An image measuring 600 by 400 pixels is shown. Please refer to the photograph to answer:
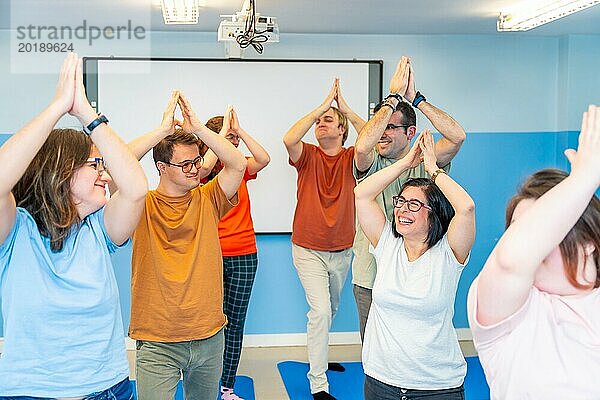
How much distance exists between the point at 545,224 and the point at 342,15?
361cm

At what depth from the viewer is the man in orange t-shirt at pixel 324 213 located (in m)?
4.63

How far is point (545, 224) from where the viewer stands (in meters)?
1.47

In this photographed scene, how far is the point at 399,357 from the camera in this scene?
2.67 metres

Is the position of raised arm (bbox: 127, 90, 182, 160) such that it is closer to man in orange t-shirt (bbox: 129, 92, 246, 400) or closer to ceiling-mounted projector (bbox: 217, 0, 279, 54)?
man in orange t-shirt (bbox: 129, 92, 246, 400)

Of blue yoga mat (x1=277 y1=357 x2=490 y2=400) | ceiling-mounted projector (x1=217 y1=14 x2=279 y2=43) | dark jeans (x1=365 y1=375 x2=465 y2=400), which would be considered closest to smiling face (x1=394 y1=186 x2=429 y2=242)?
dark jeans (x1=365 y1=375 x2=465 y2=400)

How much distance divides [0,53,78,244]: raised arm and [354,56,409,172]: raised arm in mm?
1554

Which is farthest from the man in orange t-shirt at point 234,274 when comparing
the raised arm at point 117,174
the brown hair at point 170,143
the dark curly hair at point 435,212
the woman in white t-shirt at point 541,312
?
the woman in white t-shirt at point 541,312

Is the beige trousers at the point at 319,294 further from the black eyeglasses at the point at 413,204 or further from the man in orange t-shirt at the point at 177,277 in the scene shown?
the black eyeglasses at the point at 413,204

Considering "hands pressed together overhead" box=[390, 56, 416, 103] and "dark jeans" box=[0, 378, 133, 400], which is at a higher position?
"hands pressed together overhead" box=[390, 56, 416, 103]

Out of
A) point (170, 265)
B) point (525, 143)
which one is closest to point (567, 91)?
point (525, 143)

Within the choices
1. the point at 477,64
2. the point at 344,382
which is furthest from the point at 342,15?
the point at 344,382

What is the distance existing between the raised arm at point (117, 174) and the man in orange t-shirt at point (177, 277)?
0.68 metres

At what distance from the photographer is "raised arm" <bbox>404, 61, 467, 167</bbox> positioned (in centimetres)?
331

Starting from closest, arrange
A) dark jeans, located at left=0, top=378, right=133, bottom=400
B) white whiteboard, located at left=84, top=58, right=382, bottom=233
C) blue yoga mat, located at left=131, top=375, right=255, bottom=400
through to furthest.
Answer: dark jeans, located at left=0, top=378, right=133, bottom=400 < blue yoga mat, located at left=131, top=375, right=255, bottom=400 < white whiteboard, located at left=84, top=58, right=382, bottom=233
